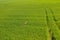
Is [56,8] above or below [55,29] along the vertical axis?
above

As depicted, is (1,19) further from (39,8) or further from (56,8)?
(56,8)

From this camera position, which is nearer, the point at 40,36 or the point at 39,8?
the point at 40,36

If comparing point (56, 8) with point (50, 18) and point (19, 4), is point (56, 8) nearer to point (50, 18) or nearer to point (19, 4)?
point (50, 18)

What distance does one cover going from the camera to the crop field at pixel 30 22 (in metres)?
0.73

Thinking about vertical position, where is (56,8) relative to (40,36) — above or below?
above

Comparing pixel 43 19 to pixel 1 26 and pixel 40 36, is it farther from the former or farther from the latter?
pixel 1 26

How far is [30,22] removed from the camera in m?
0.77

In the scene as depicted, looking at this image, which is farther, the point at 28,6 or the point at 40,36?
the point at 28,6

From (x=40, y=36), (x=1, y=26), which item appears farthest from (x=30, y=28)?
(x=1, y=26)

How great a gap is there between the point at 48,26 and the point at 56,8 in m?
0.21

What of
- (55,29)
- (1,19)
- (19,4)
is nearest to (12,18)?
(1,19)

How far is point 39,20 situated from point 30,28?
0.09 m

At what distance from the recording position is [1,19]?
0.80 meters

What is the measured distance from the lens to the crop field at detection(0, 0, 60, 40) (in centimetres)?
73
